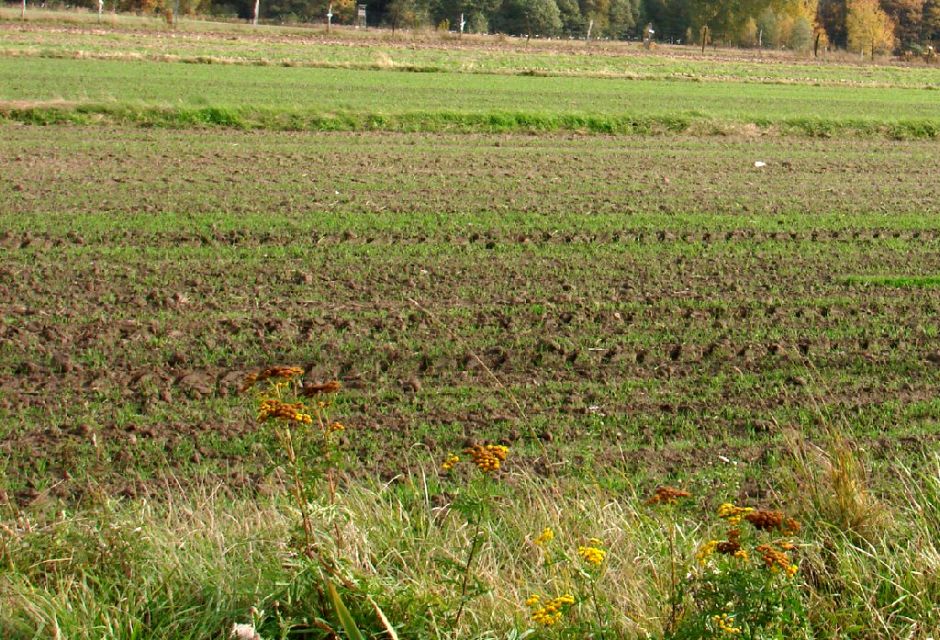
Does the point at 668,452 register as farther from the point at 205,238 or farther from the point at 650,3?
the point at 650,3

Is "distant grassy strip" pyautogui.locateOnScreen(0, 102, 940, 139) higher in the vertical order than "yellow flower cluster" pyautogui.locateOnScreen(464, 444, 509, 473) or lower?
higher

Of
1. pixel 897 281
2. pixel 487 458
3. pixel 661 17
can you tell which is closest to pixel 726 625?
pixel 487 458

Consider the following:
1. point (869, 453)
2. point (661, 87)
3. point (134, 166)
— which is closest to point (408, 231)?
point (134, 166)

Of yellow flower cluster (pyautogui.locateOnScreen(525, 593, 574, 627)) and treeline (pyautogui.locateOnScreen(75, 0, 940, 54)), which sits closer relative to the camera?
yellow flower cluster (pyautogui.locateOnScreen(525, 593, 574, 627))

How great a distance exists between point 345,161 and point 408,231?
6.18m

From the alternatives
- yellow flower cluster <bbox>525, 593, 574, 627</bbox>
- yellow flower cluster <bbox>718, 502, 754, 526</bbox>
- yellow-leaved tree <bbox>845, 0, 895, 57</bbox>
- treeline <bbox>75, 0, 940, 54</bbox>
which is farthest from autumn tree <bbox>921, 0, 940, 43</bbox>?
yellow flower cluster <bbox>525, 593, 574, 627</bbox>

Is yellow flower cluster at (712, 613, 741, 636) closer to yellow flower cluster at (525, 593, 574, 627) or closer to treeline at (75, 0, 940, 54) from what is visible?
yellow flower cluster at (525, 593, 574, 627)

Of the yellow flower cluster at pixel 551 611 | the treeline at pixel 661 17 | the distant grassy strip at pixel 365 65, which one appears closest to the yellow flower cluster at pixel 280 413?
the yellow flower cluster at pixel 551 611

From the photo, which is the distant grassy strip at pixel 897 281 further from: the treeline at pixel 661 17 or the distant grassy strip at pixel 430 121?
the treeline at pixel 661 17

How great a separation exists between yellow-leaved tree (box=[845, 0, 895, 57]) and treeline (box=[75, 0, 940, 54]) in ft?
0.29

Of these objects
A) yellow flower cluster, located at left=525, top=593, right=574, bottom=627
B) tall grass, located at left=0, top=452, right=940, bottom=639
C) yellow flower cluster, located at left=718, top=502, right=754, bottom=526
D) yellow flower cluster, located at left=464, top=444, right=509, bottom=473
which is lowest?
tall grass, located at left=0, top=452, right=940, bottom=639

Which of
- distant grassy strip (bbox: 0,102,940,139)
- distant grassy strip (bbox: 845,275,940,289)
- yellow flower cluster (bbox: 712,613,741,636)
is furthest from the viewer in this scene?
distant grassy strip (bbox: 0,102,940,139)

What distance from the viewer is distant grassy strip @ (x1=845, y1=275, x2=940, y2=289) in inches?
485

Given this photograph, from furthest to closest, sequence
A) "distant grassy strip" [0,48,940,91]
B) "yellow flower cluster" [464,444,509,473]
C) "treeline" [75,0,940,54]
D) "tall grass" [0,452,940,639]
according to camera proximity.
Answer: "treeline" [75,0,940,54] < "distant grassy strip" [0,48,940,91] < "tall grass" [0,452,940,639] < "yellow flower cluster" [464,444,509,473]
